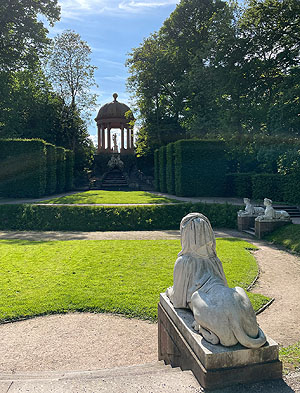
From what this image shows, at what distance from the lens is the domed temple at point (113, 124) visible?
50.3m

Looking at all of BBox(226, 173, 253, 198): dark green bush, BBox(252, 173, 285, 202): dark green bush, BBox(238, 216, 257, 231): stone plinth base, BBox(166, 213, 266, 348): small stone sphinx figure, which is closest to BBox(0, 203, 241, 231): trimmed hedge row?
BBox(238, 216, 257, 231): stone plinth base

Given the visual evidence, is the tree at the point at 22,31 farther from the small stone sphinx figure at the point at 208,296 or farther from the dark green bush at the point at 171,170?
the small stone sphinx figure at the point at 208,296

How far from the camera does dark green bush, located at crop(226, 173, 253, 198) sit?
2720 cm

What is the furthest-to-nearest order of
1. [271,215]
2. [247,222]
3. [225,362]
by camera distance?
[247,222]
[271,215]
[225,362]

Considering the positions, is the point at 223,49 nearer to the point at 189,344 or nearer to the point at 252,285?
the point at 252,285

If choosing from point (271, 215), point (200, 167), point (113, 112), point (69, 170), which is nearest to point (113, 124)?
point (113, 112)

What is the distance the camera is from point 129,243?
13.3 m

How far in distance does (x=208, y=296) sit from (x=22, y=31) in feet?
103

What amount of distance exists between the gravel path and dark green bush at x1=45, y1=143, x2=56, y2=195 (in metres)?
26.5

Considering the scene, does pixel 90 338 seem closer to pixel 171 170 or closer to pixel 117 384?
pixel 117 384

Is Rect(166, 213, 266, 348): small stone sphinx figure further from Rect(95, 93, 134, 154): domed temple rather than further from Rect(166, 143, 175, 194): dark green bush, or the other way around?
Rect(95, 93, 134, 154): domed temple

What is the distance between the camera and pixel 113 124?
5403 centimetres

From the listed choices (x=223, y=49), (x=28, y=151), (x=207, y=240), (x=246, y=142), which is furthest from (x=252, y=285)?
(x=28, y=151)

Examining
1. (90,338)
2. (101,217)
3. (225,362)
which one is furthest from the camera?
(101,217)
